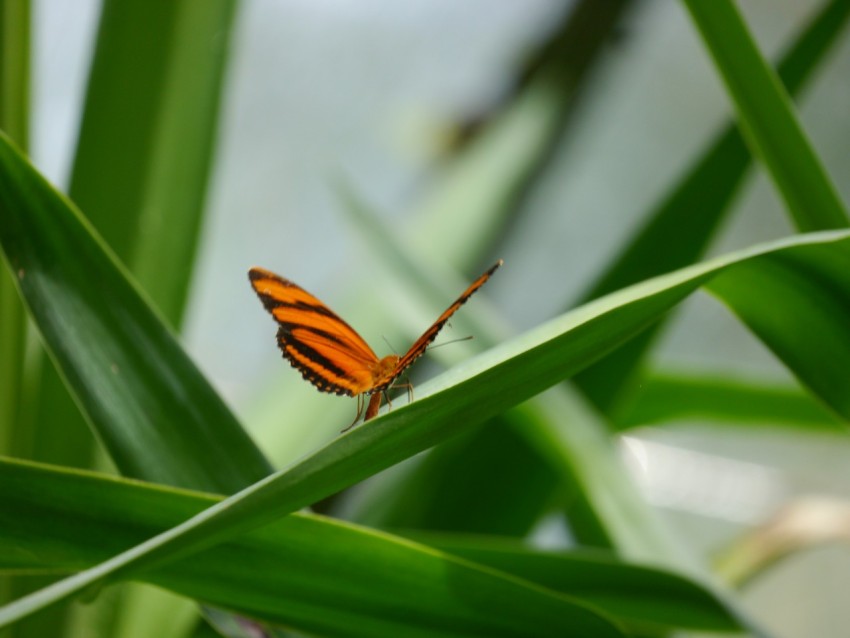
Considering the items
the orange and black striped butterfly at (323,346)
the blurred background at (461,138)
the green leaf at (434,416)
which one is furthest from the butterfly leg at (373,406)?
the blurred background at (461,138)

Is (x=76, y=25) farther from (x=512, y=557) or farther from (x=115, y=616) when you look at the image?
(x=512, y=557)

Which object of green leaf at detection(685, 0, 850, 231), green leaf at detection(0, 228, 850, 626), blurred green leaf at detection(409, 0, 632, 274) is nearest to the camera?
green leaf at detection(0, 228, 850, 626)

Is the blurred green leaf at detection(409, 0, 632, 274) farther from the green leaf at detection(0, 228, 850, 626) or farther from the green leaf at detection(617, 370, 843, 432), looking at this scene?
the green leaf at detection(0, 228, 850, 626)

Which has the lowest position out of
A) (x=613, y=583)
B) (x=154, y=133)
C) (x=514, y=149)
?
(x=613, y=583)

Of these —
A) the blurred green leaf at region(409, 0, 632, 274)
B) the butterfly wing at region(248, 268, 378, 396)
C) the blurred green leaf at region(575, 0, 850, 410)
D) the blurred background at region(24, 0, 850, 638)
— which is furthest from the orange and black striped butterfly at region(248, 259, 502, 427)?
the blurred background at region(24, 0, 850, 638)

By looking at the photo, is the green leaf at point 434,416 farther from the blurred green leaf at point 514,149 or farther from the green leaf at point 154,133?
the blurred green leaf at point 514,149

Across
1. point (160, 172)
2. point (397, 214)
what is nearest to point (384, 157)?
point (397, 214)

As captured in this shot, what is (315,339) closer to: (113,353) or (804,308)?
(113,353)

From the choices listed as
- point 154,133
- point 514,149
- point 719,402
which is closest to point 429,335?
point 154,133
